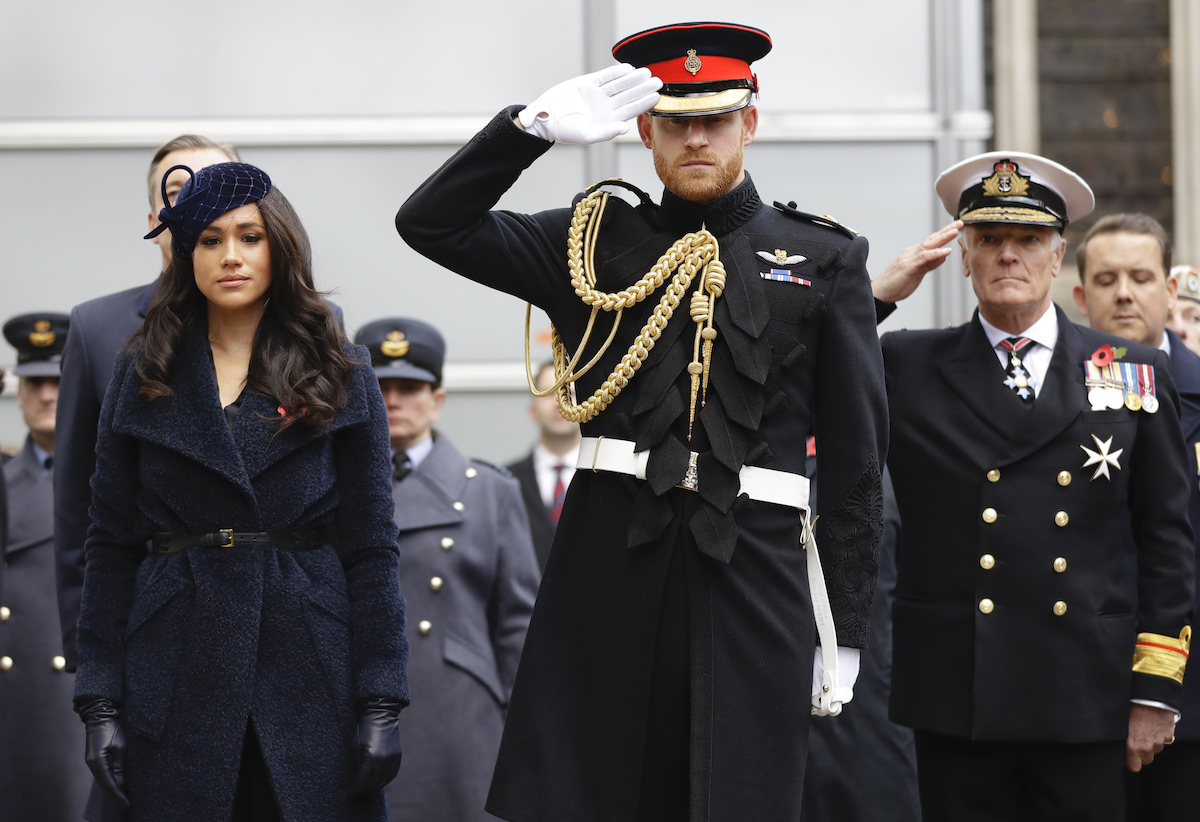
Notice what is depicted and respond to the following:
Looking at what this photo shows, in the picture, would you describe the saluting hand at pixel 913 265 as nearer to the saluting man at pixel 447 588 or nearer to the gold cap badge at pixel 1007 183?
the gold cap badge at pixel 1007 183

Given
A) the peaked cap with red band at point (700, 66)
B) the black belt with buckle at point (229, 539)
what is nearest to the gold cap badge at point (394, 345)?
the black belt with buckle at point (229, 539)

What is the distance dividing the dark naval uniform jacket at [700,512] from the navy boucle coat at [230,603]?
41 cm

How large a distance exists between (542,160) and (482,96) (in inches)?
16.7

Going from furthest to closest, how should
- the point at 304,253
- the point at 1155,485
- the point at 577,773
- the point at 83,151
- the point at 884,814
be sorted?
the point at 83,151 → the point at 884,814 → the point at 1155,485 → the point at 304,253 → the point at 577,773

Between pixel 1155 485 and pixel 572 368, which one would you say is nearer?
pixel 572 368

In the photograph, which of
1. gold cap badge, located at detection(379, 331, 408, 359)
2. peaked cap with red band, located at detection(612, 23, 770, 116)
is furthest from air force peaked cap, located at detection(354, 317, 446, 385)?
peaked cap with red band, located at detection(612, 23, 770, 116)

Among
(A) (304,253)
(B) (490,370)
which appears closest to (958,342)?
(A) (304,253)

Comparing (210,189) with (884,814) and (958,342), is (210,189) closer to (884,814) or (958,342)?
(958,342)

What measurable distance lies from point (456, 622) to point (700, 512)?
2163mm

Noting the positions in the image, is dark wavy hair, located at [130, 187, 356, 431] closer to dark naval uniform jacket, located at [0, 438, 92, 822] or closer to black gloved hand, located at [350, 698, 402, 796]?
black gloved hand, located at [350, 698, 402, 796]

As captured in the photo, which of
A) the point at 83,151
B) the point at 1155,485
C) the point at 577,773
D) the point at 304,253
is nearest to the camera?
the point at 577,773

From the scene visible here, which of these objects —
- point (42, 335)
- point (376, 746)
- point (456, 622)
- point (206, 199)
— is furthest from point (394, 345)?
point (376, 746)

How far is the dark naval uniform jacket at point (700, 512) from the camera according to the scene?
2799 mm

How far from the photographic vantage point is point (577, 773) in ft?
9.25
